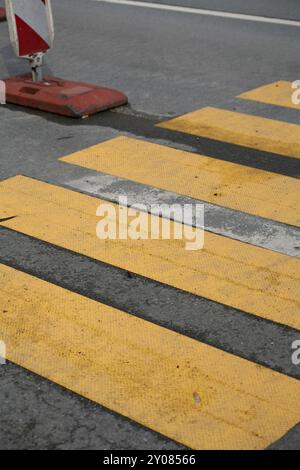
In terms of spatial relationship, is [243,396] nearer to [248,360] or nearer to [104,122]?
[248,360]

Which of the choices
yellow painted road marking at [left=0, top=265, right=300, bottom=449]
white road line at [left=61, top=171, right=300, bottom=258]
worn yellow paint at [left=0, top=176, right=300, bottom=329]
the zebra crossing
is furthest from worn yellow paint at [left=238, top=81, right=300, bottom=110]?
yellow painted road marking at [left=0, top=265, right=300, bottom=449]

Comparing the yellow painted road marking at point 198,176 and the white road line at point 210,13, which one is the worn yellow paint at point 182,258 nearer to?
the yellow painted road marking at point 198,176

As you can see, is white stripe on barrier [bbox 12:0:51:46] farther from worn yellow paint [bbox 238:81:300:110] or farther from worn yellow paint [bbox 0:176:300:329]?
worn yellow paint [bbox 0:176:300:329]

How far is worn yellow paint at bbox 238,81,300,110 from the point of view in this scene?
8.23m

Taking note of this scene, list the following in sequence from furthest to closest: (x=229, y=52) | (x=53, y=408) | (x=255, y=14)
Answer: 1. (x=255, y=14)
2. (x=229, y=52)
3. (x=53, y=408)

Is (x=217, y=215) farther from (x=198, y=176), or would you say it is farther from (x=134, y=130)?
(x=134, y=130)

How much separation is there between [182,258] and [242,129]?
2.53 m

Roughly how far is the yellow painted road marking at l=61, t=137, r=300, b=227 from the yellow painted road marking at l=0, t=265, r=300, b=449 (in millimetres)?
1624
